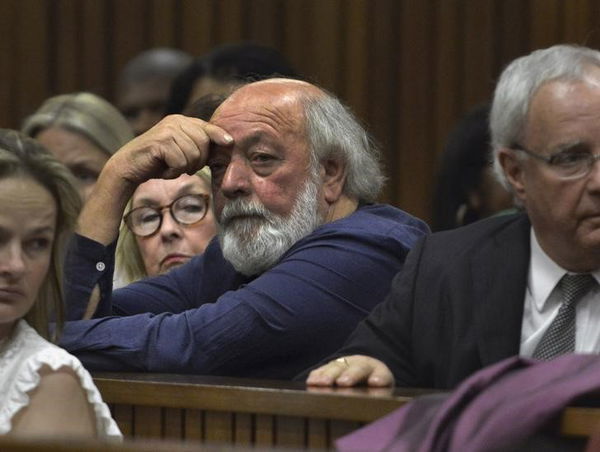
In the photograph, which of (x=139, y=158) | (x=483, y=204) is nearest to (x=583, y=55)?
(x=139, y=158)

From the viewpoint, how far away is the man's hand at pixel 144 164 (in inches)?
130

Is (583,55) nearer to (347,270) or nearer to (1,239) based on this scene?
(347,270)

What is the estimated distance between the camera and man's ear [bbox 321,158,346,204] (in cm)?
337

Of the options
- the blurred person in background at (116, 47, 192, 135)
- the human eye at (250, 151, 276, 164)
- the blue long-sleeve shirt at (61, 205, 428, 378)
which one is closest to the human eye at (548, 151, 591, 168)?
the blue long-sleeve shirt at (61, 205, 428, 378)

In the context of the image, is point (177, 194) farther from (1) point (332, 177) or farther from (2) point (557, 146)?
(2) point (557, 146)

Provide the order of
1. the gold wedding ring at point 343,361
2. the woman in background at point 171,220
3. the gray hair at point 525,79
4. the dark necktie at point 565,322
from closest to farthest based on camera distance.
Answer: the gold wedding ring at point 343,361 → the dark necktie at point 565,322 → the gray hair at point 525,79 → the woman in background at point 171,220

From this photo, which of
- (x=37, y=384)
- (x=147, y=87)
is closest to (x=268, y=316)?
(x=37, y=384)

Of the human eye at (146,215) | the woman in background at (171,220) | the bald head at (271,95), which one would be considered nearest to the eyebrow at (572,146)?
the bald head at (271,95)

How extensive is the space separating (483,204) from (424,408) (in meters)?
2.45

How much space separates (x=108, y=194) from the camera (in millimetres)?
3352

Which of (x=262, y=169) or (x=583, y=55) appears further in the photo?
(x=262, y=169)

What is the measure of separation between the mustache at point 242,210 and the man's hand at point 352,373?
71 cm

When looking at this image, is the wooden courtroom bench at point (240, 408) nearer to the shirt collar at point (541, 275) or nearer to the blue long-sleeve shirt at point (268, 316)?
the blue long-sleeve shirt at point (268, 316)

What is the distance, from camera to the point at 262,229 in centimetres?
329
